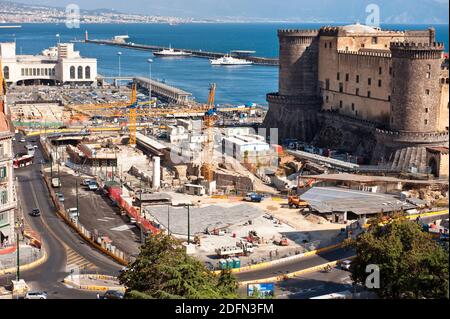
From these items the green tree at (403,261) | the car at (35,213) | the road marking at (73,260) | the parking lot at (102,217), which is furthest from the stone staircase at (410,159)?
the road marking at (73,260)

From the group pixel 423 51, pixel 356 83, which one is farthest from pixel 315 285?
pixel 356 83

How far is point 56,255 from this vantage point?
33719 mm

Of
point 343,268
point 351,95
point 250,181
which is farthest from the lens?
point 351,95

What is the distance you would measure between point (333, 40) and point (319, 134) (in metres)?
6.97

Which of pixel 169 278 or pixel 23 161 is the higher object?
pixel 169 278

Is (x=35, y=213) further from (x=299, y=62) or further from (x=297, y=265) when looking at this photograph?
(x=299, y=62)

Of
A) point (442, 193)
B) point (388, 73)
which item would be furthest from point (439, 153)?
point (388, 73)

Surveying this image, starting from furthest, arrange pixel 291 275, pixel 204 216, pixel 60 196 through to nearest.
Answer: pixel 60 196
pixel 204 216
pixel 291 275

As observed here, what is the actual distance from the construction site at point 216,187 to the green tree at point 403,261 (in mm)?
6706

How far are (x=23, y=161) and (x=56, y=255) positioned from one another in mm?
23235

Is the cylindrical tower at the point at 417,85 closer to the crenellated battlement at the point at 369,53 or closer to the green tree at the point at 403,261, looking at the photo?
the crenellated battlement at the point at 369,53

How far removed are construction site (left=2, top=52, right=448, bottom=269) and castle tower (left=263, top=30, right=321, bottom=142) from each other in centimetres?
168

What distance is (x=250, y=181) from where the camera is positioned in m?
48.2
